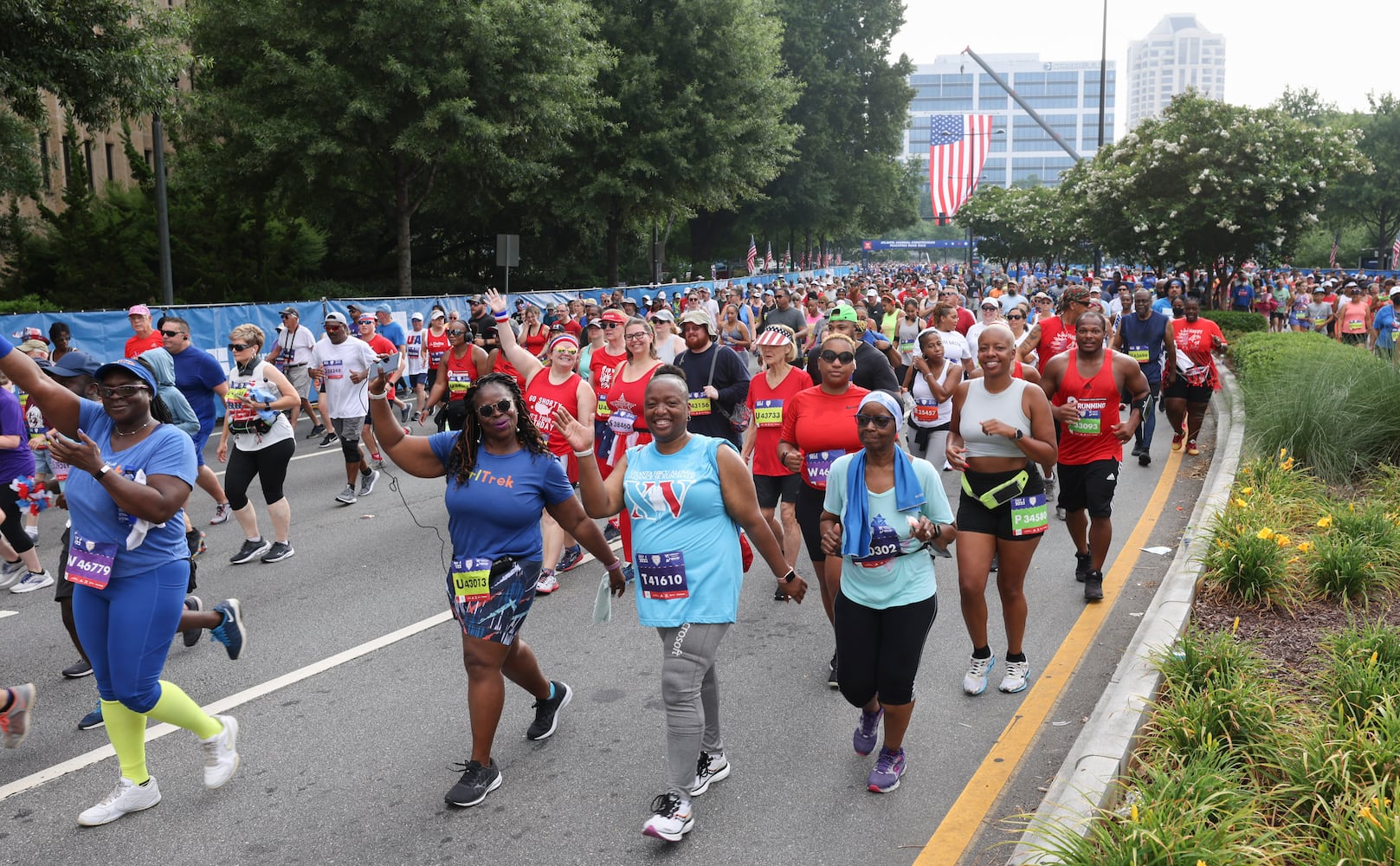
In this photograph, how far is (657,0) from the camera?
34031 millimetres

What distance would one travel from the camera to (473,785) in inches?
187

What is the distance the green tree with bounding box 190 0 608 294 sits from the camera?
23.6m

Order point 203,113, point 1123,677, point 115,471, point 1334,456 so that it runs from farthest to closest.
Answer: point 203,113 → point 1334,456 → point 1123,677 → point 115,471

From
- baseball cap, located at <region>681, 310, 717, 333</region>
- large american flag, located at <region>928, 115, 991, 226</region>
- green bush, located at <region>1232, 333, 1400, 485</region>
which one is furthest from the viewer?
large american flag, located at <region>928, 115, 991, 226</region>

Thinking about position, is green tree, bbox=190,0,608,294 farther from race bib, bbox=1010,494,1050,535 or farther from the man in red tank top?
race bib, bbox=1010,494,1050,535

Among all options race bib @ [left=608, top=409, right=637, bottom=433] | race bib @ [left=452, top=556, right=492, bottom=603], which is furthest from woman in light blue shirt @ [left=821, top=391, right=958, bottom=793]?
race bib @ [left=608, top=409, right=637, bottom=433]

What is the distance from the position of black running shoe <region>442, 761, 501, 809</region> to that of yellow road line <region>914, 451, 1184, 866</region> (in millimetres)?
1752

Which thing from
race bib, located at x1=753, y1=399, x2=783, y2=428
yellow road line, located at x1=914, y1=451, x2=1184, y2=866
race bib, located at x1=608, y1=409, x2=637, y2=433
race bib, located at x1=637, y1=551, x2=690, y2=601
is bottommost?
yellow road line, located at x1=914, y1=451, x2=1184, y2=866

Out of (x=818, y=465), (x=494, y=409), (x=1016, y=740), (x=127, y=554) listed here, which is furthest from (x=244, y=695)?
(x=1016, y=740)

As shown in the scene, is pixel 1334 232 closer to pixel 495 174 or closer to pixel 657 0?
pixel 657 0

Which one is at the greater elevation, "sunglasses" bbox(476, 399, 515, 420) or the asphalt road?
"sunglasses" bbox(476, 399, 515, 420)

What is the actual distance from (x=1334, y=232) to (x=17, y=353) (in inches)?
3025

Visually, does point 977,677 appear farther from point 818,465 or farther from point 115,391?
point 115,391

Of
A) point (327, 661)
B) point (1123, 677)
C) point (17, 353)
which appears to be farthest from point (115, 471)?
point (1123, 677)
